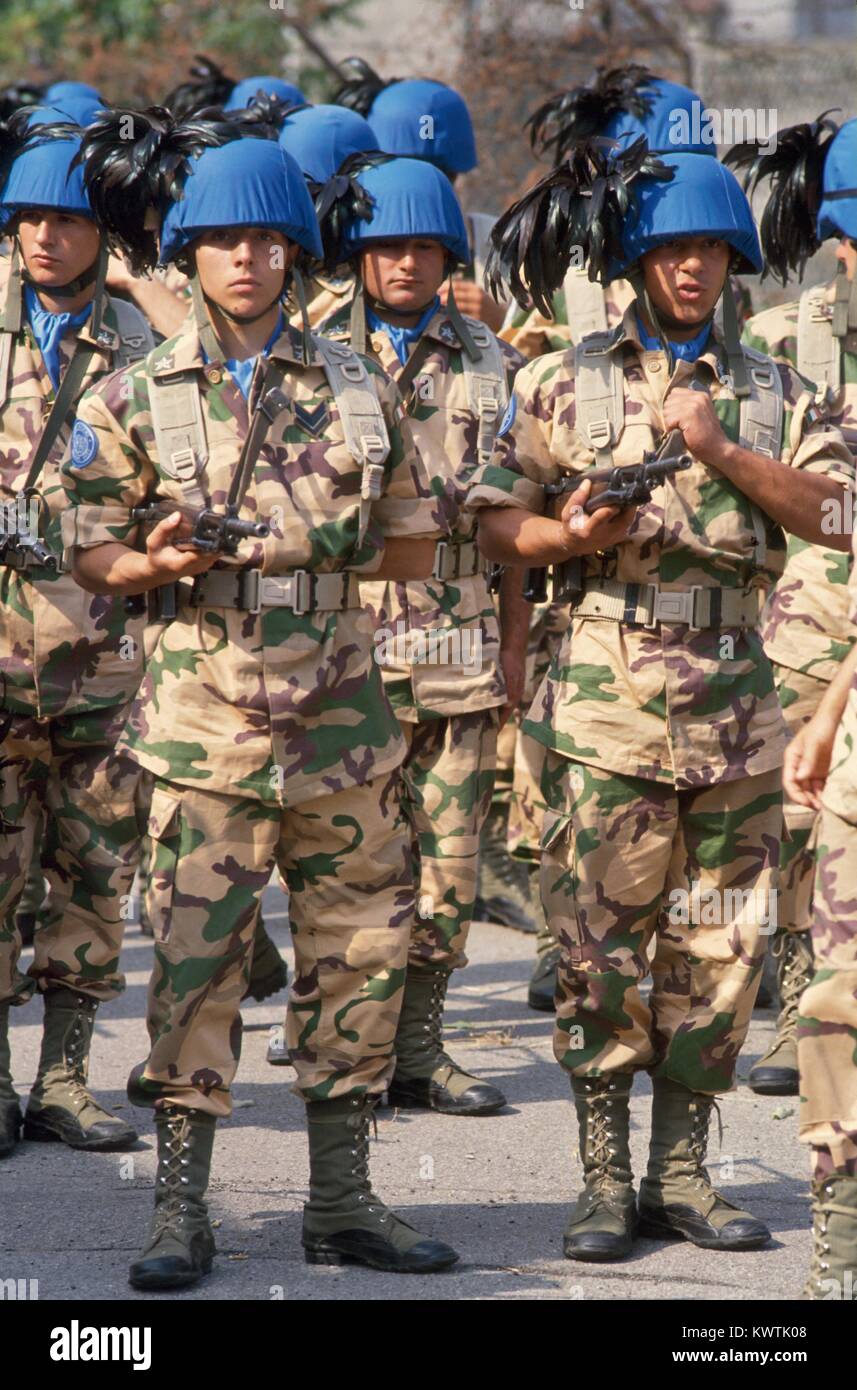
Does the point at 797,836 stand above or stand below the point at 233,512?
below

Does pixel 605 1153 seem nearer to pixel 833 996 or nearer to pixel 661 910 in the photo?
pixel 661 910

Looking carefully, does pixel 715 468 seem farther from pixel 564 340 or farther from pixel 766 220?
pixel 564 340

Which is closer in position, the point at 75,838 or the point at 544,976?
the point at 75,838

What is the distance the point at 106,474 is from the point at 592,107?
3.24 metres

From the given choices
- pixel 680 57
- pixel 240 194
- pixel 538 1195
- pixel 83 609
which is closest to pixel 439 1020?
pixel 538 1195

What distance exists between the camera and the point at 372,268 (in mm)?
6574

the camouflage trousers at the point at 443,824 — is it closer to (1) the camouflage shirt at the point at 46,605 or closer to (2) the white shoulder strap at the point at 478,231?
(1) the camouflage shirt at the point at 46,605

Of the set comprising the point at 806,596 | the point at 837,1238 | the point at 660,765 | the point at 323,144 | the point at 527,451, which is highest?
the point at 323,144

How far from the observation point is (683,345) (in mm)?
5207

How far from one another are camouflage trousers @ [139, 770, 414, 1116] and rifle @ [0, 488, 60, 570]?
134cm

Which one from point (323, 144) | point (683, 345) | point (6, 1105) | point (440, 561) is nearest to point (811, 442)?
point (683, 345)

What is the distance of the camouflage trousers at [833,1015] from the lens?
4156 millimetres
